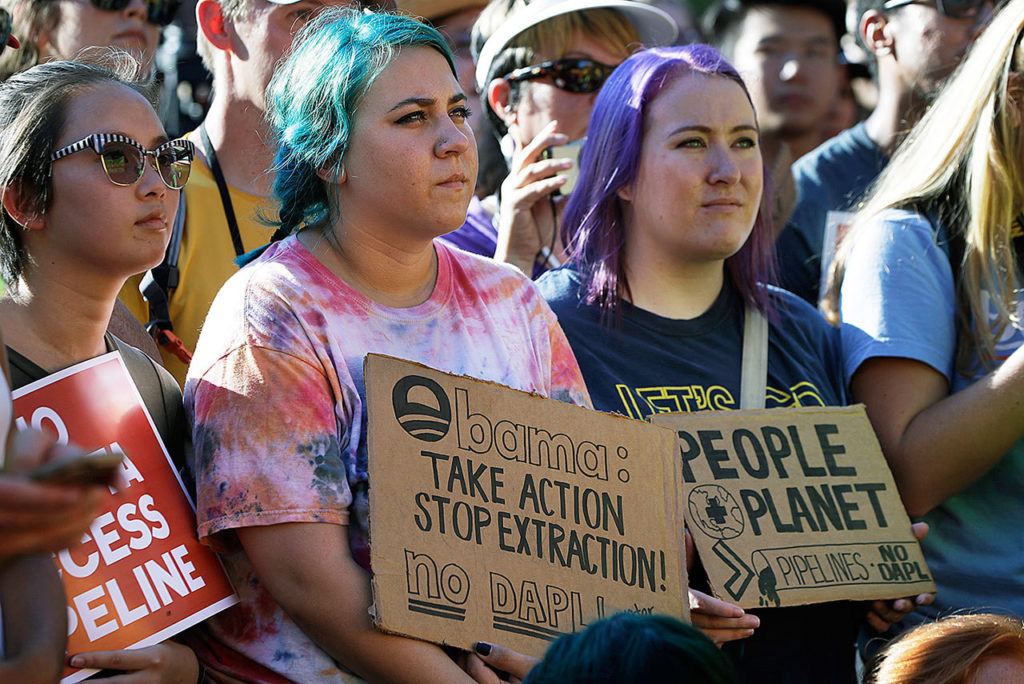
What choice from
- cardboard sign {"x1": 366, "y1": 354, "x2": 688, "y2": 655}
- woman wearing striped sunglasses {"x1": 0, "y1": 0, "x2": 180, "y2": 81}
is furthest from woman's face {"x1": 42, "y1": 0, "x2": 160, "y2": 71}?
cardboard sign {"x1": 366, "y1": 354, "x2": 688, "y2": 655}

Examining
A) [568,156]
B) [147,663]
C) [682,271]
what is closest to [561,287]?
[682,271]

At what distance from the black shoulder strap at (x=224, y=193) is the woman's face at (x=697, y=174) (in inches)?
41.6

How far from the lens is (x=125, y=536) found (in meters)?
2.68

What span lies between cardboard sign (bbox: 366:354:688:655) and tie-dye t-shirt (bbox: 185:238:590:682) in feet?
0.34

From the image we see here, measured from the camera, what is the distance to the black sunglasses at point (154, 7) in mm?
4164

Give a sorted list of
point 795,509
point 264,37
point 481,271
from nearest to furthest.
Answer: point 481,271 < point 795,509 < point 264,37

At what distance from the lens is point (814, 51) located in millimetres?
6160

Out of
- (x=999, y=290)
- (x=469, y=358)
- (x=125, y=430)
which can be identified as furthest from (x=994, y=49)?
(x=125, y=430)

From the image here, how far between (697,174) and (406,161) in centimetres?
104

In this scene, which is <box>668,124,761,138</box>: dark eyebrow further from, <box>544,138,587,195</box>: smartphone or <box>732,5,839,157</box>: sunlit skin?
<box>732,5,839,157</box>: sunlit skin

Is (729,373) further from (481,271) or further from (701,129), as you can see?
(481,271)

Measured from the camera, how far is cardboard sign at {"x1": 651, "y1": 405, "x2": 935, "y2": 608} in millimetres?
3213

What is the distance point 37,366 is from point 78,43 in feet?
5.48

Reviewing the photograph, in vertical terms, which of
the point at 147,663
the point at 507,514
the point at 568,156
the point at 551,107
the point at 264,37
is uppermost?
the point at 264,37
